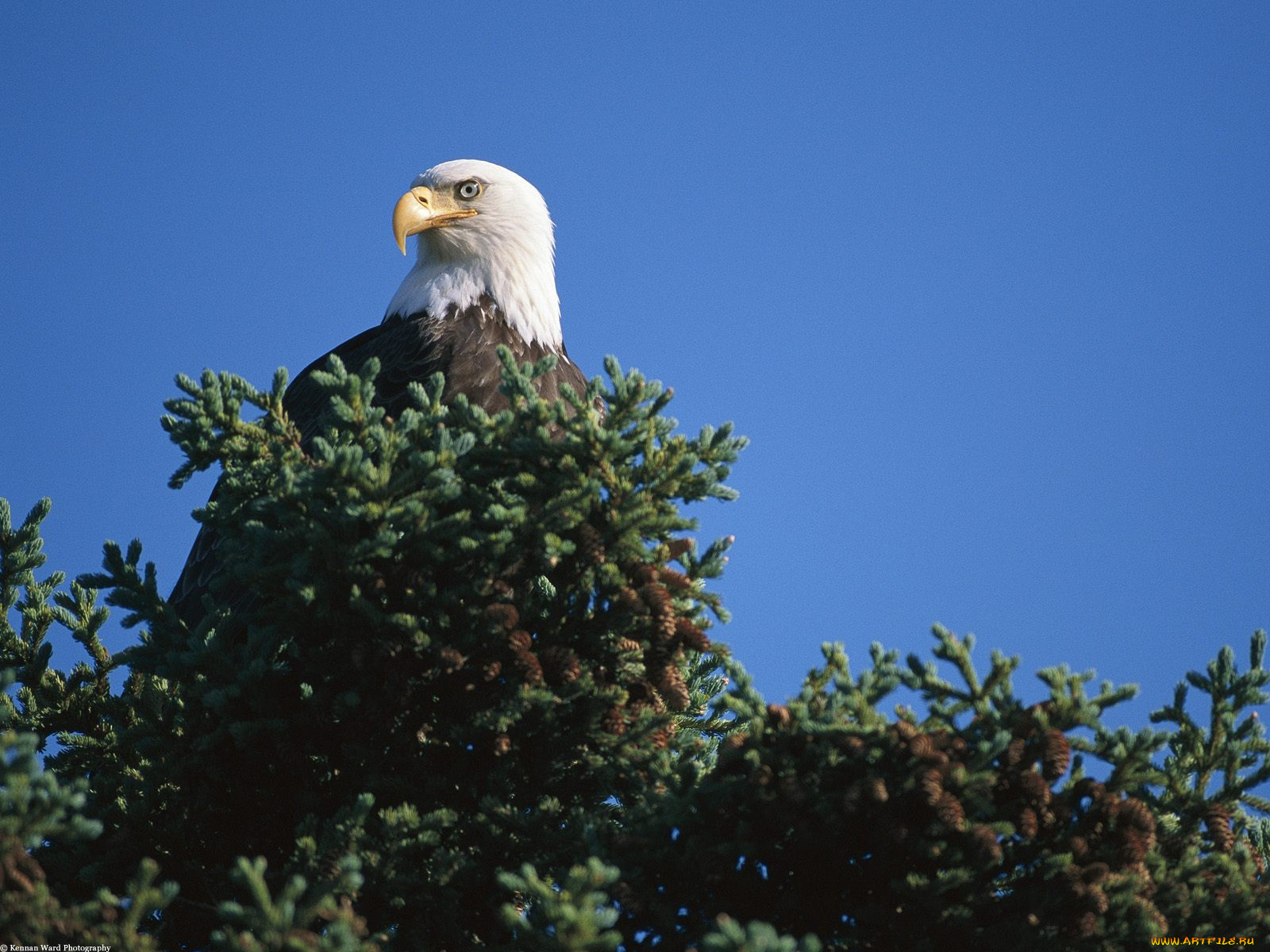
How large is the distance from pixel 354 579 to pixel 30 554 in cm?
143

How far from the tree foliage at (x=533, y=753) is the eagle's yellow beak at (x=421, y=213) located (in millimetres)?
3606

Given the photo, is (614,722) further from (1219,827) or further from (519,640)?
(1219,827)

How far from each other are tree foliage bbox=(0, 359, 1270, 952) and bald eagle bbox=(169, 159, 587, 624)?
2.44 m

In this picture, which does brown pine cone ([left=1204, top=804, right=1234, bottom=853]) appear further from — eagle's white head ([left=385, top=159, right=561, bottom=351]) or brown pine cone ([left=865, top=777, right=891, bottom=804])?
eagle's white head ([left=385, top=159, right=561, bottom=351])

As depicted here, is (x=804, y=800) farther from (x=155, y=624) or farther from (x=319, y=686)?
(x=155, y=624)

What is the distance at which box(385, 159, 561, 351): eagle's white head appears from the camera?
6.48m

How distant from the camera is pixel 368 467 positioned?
9.12ft

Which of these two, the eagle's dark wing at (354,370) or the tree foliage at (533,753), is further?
the eagle's dark wing at (354,370)

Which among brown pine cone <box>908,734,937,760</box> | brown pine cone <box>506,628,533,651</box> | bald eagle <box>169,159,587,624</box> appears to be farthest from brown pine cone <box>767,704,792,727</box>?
bald eagle <box>169,159,587,624</box>

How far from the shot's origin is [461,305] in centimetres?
638

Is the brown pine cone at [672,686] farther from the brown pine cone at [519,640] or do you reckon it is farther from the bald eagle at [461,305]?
the bald eagle at [461,305]

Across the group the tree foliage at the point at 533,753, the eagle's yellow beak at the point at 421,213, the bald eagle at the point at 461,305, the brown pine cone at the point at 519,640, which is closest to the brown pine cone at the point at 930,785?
the tree foliage at the point at 533,753

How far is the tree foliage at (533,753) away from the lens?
254 cm

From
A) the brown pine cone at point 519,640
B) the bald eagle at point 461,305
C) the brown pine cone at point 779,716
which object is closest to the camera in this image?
the brown pine cone at point 779,716
